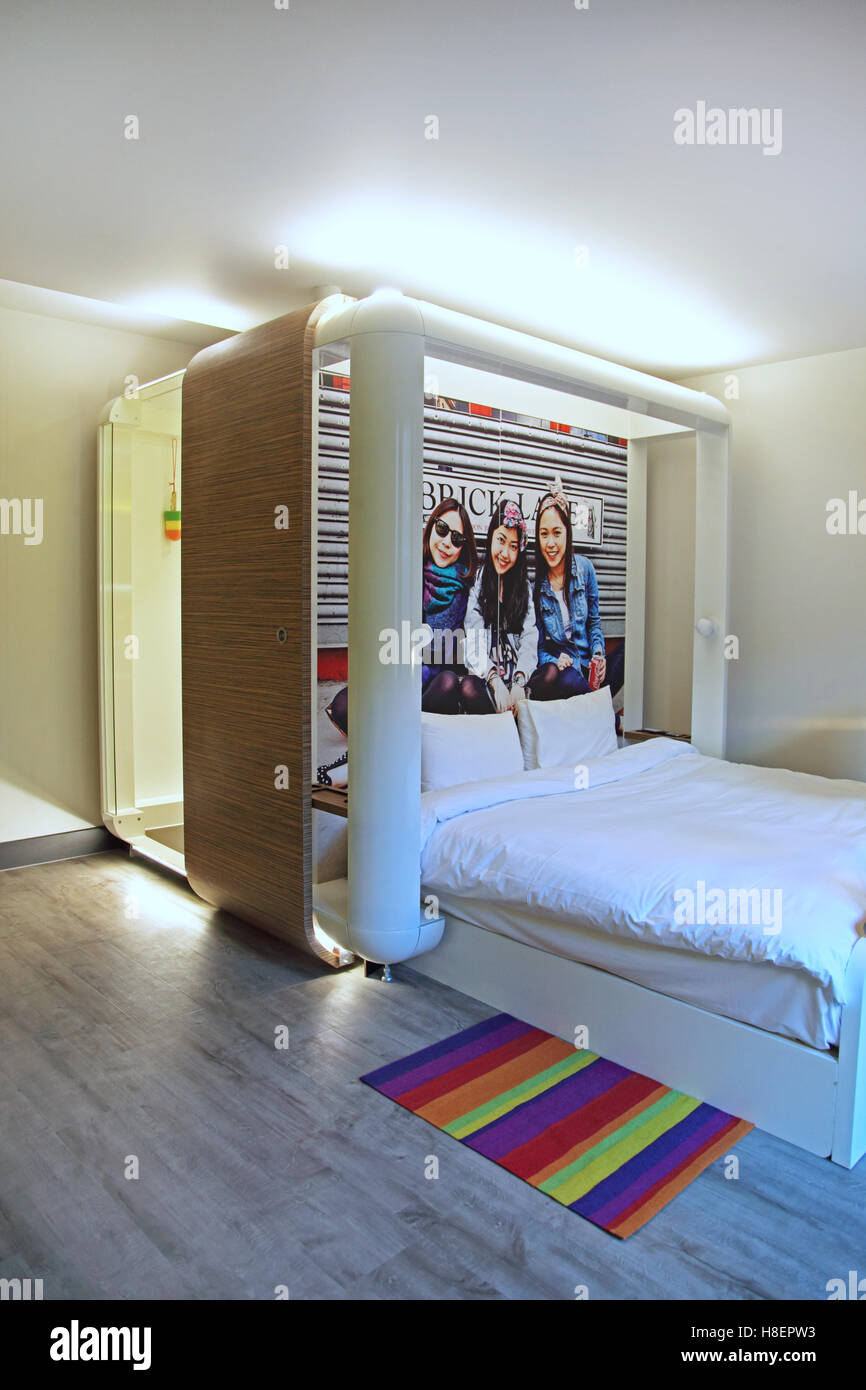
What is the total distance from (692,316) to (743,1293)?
12.0ft

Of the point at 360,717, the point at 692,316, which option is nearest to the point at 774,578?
the point at 692,316

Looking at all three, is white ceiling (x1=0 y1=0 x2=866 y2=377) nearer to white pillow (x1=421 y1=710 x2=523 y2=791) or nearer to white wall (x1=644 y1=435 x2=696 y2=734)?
white wall (x1=644 y1=435 x2=696 y2=734)

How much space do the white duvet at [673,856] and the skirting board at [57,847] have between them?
223cm

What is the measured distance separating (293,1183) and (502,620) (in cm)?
289

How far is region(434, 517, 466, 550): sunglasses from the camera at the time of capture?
165 inches

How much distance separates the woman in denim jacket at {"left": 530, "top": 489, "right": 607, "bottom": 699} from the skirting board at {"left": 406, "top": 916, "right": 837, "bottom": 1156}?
1.95 metres

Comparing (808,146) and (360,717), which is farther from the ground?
(808,146)

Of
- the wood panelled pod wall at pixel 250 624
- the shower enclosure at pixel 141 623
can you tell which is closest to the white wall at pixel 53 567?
the shower enclosure at pixel 141 623

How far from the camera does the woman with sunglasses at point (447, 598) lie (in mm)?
4168

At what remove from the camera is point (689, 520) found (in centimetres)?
521

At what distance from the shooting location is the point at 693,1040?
8.00 ft

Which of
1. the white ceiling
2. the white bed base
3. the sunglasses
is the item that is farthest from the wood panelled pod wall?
the sunglasses

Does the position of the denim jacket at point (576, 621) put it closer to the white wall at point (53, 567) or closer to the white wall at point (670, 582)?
the white wall at point (670, 582)

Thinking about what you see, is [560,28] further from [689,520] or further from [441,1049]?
[689,520]
